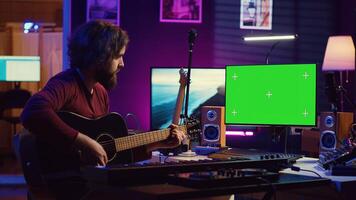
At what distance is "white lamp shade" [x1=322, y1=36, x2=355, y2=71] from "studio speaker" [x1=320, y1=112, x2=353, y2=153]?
4.25 ft

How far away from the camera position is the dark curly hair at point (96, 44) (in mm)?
2705

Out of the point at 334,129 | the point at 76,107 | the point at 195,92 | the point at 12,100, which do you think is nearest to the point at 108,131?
the point at 76,107

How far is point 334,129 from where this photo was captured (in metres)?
3.24

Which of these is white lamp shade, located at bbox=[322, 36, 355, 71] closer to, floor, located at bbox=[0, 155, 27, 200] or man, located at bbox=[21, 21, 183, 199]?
man, located at bbox=[21, 21, 183, 199]

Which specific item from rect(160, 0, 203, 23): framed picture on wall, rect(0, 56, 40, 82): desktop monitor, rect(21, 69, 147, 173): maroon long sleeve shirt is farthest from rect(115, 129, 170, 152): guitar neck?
rect(0, 56, 40, 82): desktop monitor

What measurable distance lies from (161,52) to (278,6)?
3.30ft

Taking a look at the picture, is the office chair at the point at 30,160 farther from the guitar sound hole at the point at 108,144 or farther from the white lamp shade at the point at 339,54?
the white lamp shade at the point at 339,54

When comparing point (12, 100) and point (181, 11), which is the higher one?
point (181, 11)

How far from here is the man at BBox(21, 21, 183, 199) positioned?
2436mm

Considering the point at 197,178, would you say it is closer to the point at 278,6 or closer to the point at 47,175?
the point at 47,175

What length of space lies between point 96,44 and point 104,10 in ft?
6.68

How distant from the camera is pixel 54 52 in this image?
8.29 metres

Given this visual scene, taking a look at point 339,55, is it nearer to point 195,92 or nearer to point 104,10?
point 195,92

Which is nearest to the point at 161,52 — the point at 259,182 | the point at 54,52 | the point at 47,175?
the point at 47,175
